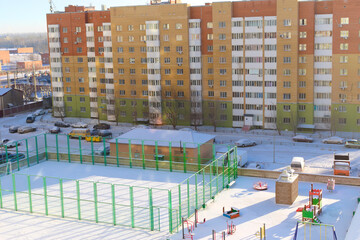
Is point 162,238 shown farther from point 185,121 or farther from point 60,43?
point 60,43

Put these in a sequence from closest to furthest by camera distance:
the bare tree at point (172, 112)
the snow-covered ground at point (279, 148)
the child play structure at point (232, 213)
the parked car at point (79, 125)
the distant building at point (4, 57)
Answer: the child play structure at point (232, 213), the snow-covered ground at point (279, 148), the bare tree at point (172, 112), the parked car at point (79, 125), the distant building at point (4, 57)

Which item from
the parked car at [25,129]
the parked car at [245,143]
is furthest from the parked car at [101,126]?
the parked car at [245,143]

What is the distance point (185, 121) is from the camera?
60250 mm

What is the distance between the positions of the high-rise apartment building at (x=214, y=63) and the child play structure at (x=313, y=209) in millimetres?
28201

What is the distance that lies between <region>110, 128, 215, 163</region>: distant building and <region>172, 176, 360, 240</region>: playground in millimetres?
7896

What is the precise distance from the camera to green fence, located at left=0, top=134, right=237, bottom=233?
1008 inches

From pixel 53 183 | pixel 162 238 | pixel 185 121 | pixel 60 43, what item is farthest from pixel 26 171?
pixel 60 43

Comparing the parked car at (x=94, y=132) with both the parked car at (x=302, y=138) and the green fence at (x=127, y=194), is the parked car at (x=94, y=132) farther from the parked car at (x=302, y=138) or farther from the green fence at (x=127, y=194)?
the parked car at (x=302, y=138)

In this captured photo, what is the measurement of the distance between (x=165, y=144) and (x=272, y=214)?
1485 cm

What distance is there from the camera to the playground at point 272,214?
2331cm

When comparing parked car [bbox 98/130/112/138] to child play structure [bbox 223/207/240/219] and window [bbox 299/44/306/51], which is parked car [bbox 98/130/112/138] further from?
child play structure [bbox 223/207/240/219]

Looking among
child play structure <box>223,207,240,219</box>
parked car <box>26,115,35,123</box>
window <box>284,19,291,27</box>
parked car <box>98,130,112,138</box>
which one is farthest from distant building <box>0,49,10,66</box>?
child play structure <box>223,207,240,219</box>

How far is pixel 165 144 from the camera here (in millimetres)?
39062

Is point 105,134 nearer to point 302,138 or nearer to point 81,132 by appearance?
point 81,132
